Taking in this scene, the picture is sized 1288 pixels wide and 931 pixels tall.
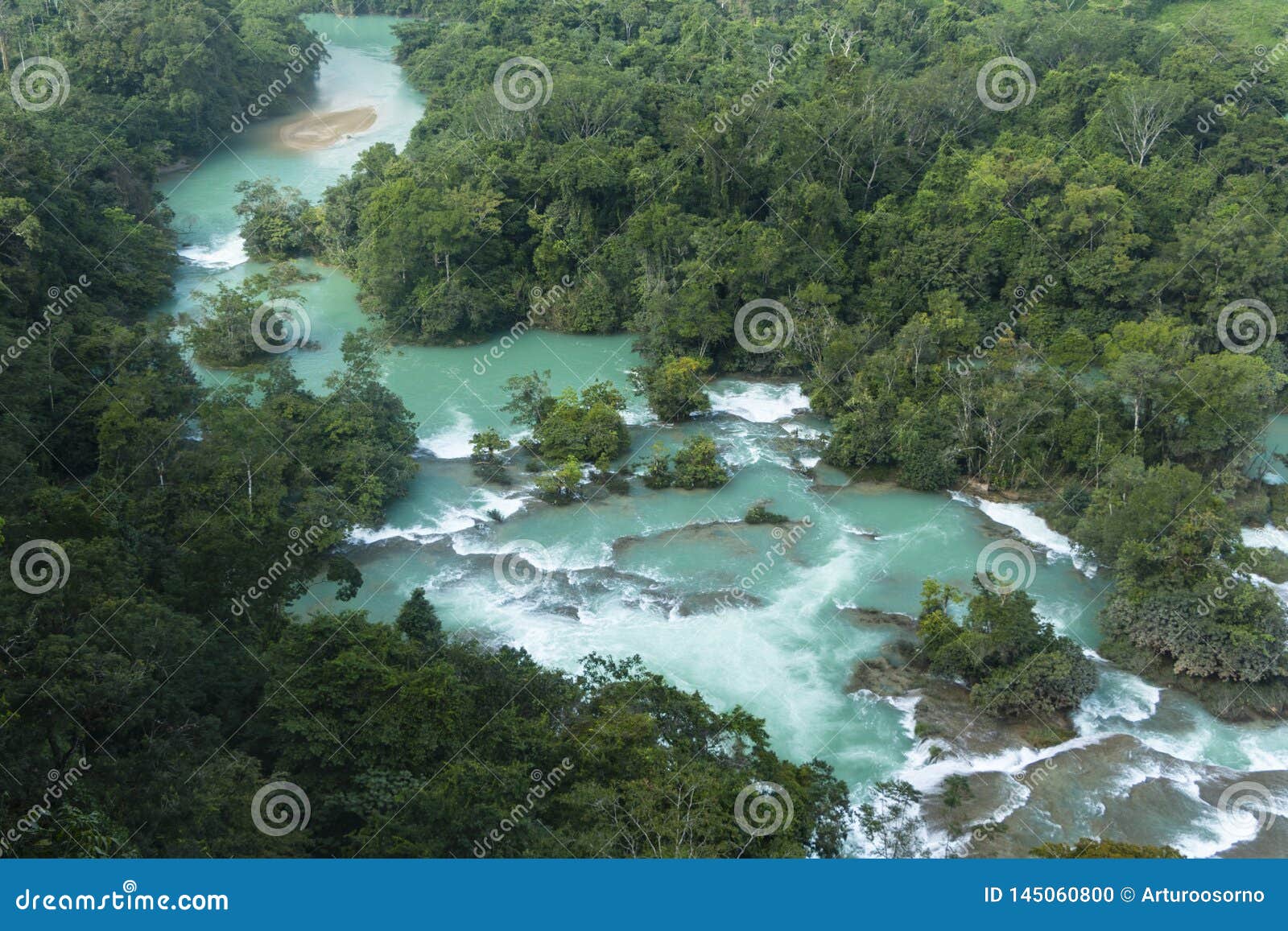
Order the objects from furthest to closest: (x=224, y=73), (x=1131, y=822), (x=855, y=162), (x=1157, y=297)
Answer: (x=224, y=73)
(x=855, y=162)
(x=1157, y=297)
(x=1131, y=822)

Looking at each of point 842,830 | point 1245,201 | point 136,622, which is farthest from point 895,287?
point 136,622

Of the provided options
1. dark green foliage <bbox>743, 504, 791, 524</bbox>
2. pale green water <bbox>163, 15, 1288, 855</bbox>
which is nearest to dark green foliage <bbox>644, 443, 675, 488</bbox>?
pale green water <bbox>163, 15, 1288, 855</bbox>

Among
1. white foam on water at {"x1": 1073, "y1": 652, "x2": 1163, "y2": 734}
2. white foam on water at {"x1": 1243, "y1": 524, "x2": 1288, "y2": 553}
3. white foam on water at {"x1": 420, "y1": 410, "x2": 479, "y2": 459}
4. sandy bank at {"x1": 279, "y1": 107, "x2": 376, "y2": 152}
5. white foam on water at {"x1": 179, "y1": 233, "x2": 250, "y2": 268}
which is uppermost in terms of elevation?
sandy bank at {"x1": 279, "y1": 107, "x2": 376, "y2": 152}

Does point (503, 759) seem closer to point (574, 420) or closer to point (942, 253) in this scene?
point (574, 420)

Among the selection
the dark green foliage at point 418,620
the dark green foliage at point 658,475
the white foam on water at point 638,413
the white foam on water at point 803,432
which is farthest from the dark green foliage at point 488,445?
the dark green foliage at point 418,620

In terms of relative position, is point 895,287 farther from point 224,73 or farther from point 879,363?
point 224,73

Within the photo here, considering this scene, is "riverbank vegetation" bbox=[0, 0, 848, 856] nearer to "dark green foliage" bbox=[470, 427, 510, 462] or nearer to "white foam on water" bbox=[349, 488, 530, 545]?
"dark green foliage" bbox=[470, 427, 510, 462]
